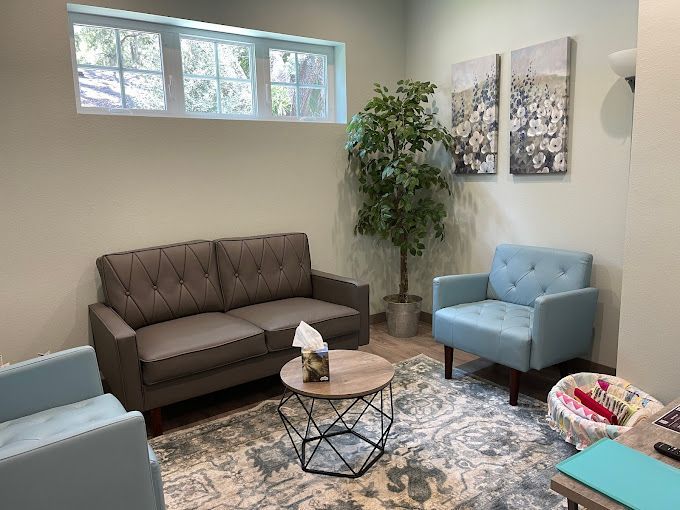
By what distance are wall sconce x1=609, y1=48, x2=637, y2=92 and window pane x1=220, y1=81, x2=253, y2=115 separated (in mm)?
2332

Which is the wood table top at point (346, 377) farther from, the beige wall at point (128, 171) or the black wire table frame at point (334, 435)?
the beige wall at point (128, 171)

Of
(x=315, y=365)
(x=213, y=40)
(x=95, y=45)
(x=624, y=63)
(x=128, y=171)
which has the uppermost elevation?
(x=213, y=40)

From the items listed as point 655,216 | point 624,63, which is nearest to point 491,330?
point 655,216

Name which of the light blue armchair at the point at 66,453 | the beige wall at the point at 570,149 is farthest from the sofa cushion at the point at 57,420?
the beige wall at the point at 570,149

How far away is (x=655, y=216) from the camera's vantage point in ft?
7.11

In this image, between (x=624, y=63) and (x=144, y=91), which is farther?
(x=144, y=91)

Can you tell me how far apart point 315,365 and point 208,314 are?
1.25 meters

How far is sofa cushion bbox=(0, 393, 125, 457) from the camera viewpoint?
179cm

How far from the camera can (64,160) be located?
9.50 feet

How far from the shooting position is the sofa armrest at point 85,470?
1.43 meters

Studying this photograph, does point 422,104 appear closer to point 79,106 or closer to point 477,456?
point 79,106

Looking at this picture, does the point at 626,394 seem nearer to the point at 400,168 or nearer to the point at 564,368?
the point at 564,368

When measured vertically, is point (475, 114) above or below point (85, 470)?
above

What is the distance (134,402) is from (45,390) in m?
0.49
